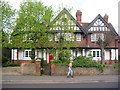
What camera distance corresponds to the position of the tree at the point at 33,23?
50.9 ft

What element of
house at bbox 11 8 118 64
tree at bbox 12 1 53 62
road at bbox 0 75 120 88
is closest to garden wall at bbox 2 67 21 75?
road at bbox 0 75 120 88

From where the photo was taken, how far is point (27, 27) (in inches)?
618

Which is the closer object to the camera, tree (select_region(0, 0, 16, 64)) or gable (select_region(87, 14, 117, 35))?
tree (select_region(0, 0, 16, 64))

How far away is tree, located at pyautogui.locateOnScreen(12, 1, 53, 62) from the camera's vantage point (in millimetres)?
15523

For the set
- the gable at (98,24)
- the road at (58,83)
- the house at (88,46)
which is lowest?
the road at (58,83)

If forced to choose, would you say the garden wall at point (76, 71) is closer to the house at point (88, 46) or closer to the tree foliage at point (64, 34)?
the tree foliage at point (64, 34)

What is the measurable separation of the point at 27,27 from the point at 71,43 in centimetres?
479

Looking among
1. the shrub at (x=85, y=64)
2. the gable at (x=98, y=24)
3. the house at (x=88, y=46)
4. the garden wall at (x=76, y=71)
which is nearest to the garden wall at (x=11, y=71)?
the garden wall at (x=76, y=71)

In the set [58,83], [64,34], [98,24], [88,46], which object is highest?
[98,24]

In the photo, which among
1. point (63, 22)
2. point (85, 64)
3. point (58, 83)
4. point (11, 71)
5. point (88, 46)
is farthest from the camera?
point (88, 46)

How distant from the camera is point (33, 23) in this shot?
15.8 m

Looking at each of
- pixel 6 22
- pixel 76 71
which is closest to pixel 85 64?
pixel 76 71

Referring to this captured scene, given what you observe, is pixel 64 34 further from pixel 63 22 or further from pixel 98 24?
pixel 98 24

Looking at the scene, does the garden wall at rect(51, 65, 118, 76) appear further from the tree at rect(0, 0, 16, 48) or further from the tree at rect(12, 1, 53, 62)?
the tree at rect(0, 0, 16, 48)
